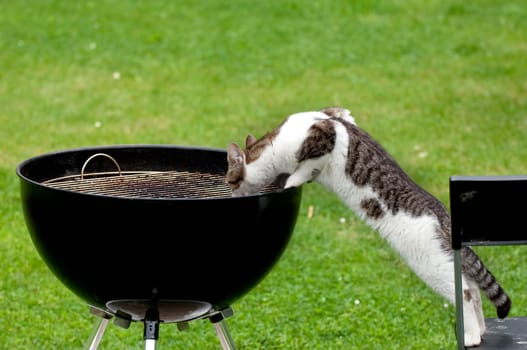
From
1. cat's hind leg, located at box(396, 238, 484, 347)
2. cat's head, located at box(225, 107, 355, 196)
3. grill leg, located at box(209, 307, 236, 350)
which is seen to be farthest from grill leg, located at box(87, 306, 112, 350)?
cat's hind leg, located at box(396, 238, 484, 347)

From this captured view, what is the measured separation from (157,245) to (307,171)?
2.03 ft

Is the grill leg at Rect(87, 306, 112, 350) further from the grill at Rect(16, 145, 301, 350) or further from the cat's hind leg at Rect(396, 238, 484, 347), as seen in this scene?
the cat's hind leg at Rect(396, 238, 484, 347)

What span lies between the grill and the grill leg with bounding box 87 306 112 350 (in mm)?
96

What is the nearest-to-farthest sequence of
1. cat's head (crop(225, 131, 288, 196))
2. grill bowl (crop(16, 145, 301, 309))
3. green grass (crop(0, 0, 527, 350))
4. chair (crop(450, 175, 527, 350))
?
chair (crop(450, 175, 527, 350)), grill bowl (crop(16, 145, 301, 309)), cat's head (crop(225, 131, 288, 196)), green grass (crop(0, 0, 527, 350))

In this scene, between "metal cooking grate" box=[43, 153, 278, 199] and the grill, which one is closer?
the grill

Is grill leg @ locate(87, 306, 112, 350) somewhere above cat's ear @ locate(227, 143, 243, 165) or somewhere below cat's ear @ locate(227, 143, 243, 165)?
below

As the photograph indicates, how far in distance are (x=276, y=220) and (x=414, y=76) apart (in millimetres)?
5745

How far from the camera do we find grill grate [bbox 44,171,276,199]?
3.38 metres

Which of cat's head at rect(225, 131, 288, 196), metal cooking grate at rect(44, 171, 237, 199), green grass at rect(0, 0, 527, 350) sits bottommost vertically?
green grass at rect(0, 0, 527, 350)

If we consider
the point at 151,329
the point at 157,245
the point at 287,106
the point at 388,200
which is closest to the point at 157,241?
the point at 157,245

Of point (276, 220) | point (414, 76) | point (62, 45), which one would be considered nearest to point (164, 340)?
point (276, 220)

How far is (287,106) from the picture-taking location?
756 centimetres

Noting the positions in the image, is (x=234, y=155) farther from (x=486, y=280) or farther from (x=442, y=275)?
(x=486, y=280)

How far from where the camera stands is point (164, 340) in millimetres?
4191
